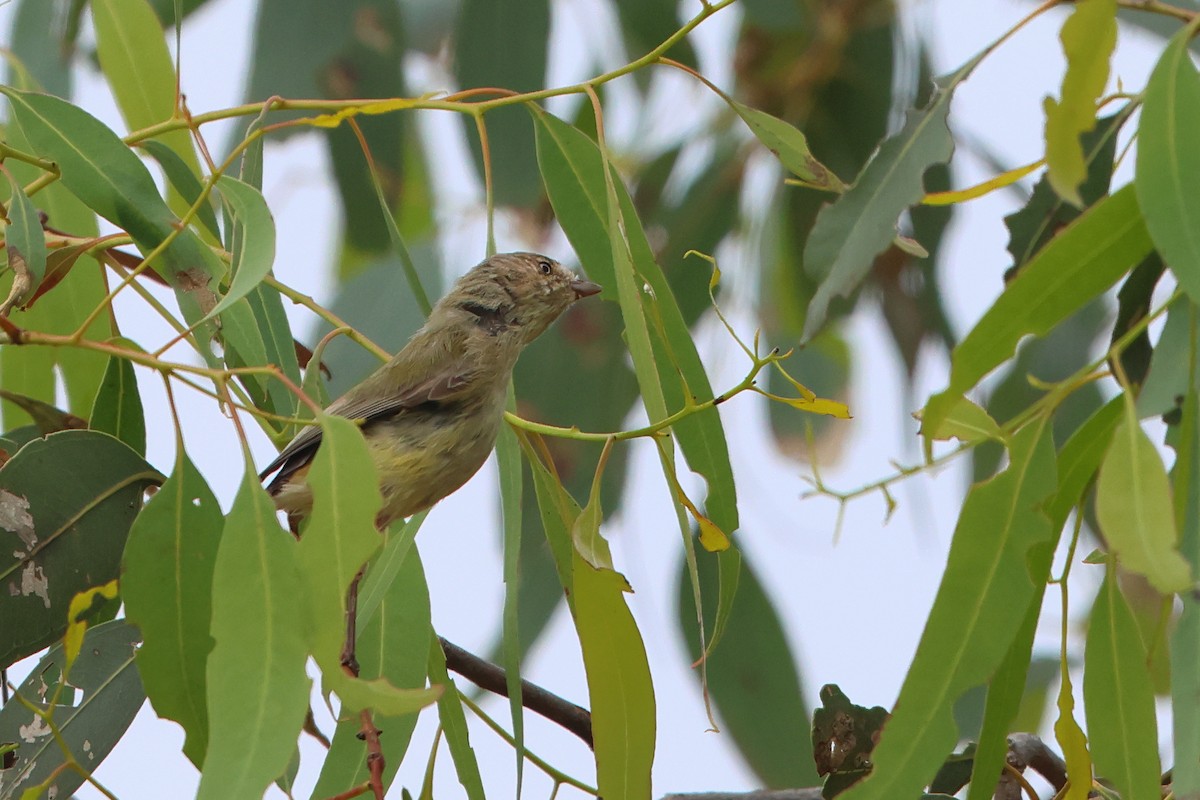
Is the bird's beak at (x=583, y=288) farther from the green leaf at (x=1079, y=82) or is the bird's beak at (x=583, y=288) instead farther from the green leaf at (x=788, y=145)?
the green leaf at (x=1079, y=82)

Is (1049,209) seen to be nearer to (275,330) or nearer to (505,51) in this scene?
(275,330)

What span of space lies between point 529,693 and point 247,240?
3.11 feet

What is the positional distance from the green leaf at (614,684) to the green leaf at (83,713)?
27.2 inches

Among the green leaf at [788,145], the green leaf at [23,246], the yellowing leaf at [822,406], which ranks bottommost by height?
the yellowing leaf at [822,406]

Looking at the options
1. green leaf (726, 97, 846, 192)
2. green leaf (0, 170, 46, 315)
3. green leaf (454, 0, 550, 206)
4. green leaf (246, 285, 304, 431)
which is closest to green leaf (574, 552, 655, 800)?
green leaf (246, 285, 304, 431)

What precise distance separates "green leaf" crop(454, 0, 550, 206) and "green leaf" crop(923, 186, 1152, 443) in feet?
7.37

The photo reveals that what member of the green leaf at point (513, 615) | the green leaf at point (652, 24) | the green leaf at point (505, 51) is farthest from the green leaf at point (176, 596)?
the green leaf at point (652, 24)

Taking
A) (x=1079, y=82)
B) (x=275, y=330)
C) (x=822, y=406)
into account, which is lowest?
(x=822, y=406)

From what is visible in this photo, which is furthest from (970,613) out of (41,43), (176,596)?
(41,43)

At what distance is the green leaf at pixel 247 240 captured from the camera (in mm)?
1682

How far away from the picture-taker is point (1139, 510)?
4.84 feet

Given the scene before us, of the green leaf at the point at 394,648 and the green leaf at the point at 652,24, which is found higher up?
the green leaf at the point at 652,24

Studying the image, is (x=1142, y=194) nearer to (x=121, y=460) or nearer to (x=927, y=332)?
(x=121, y=460)

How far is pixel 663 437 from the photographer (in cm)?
193
